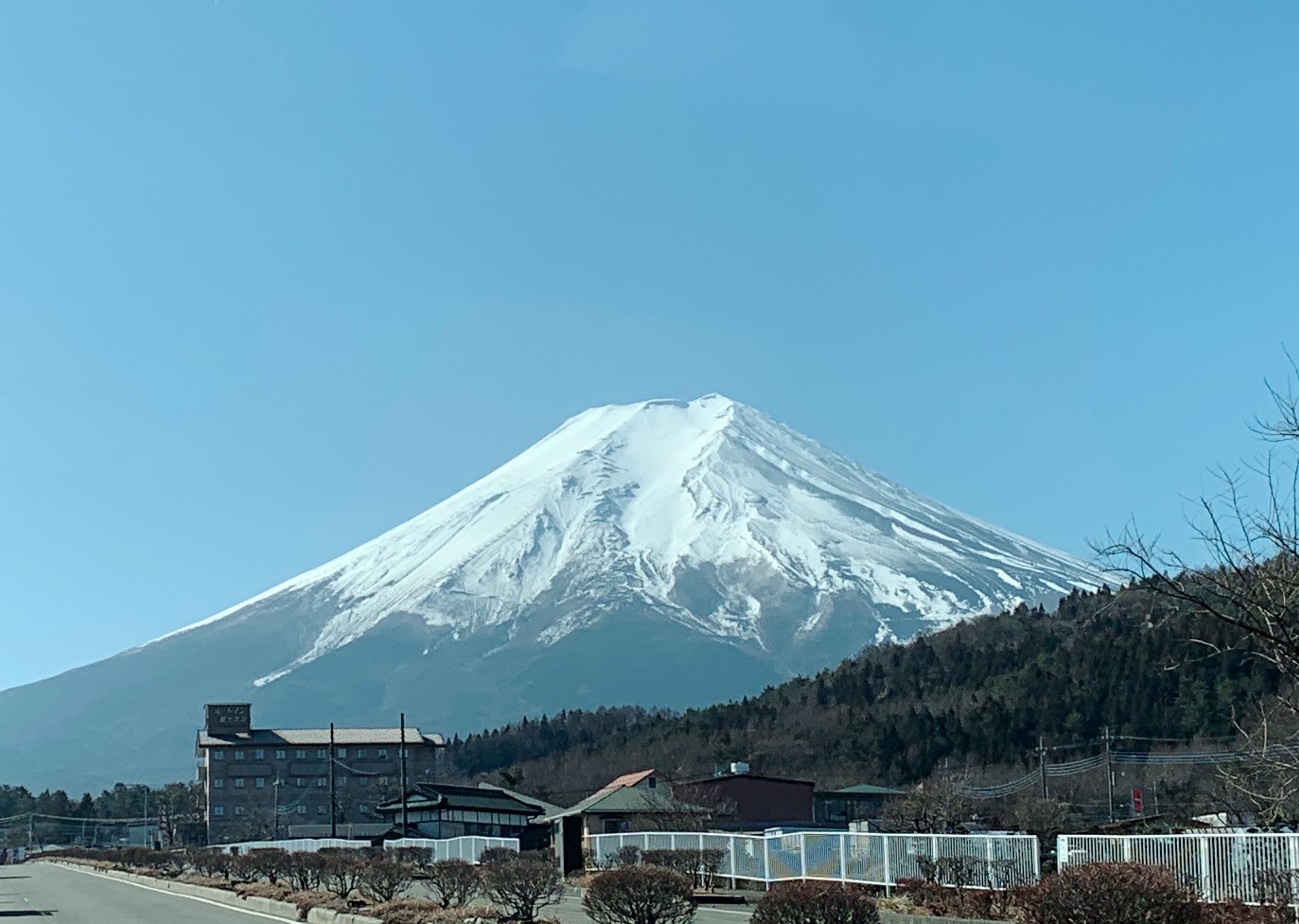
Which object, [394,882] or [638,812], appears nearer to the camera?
[394,882]

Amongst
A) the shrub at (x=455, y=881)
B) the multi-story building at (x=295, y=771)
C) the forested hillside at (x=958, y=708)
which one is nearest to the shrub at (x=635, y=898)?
the shrub at (x=455, y=881)

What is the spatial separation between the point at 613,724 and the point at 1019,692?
211 feet

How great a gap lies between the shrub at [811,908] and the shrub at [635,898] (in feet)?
11.3

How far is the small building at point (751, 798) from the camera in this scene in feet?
207

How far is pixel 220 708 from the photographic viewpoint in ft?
403

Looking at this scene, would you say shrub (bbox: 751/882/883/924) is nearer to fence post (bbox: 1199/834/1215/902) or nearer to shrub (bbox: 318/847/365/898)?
fence post (bbox: 1199/834/1215/902)

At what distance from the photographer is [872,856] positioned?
26891 millimetres

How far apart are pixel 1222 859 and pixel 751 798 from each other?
48.7 metres

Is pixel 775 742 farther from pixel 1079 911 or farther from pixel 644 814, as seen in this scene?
pixel 1079 911

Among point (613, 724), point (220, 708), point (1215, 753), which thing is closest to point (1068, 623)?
point (1215, 753)

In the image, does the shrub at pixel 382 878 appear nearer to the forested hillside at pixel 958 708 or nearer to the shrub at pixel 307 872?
the shrub at pixel 307 872

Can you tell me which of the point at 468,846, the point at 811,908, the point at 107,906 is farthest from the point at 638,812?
the point at 811,908

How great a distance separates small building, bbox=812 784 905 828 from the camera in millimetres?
74062

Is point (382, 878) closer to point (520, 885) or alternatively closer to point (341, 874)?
point (341, 874)
